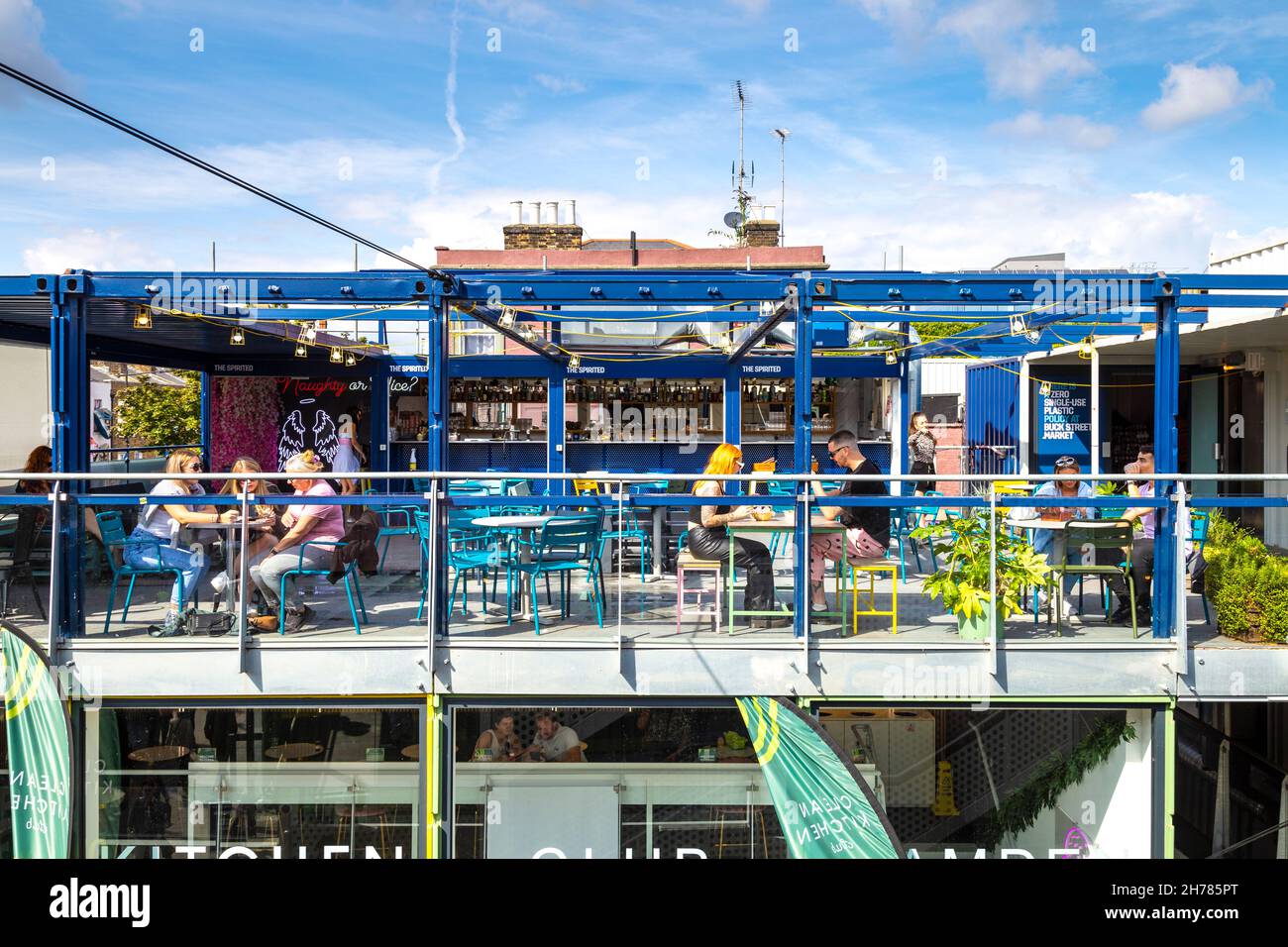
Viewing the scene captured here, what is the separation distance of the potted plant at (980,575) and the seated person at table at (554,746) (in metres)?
2.64

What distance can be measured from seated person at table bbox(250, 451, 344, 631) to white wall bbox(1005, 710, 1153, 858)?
16.9 ft

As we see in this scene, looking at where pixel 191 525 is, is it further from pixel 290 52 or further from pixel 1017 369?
pixel 1017 369

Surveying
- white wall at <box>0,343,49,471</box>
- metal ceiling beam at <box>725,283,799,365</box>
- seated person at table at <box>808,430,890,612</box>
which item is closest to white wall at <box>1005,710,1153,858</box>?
seated person at table at <box>808,430,890,612</box>

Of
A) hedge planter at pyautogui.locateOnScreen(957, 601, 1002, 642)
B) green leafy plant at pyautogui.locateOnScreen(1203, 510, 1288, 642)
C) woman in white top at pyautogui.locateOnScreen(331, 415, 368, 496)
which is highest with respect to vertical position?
woman in white top at pyautogui.locateOnScreen(331, 415, 368, 496)

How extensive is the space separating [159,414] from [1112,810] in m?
25.2

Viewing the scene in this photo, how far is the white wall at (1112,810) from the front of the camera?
7.16m

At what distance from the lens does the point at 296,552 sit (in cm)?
733

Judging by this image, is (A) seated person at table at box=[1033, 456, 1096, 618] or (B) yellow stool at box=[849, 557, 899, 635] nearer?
(B) yellow stool at box=[849, 557, 899, 635]

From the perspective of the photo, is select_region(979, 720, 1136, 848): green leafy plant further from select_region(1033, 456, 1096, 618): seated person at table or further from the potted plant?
the potted plant

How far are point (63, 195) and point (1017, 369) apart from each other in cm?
1318

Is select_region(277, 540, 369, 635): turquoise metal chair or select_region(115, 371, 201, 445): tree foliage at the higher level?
select_region(115, 371, 201, 445): tree foliage

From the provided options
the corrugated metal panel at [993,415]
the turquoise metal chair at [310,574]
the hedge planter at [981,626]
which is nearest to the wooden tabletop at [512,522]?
the turquoise metal chair at [310,574]

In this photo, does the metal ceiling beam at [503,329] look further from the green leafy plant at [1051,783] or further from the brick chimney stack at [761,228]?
the brick chimney stack at [761,228]

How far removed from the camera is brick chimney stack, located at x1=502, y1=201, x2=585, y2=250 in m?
28.8
